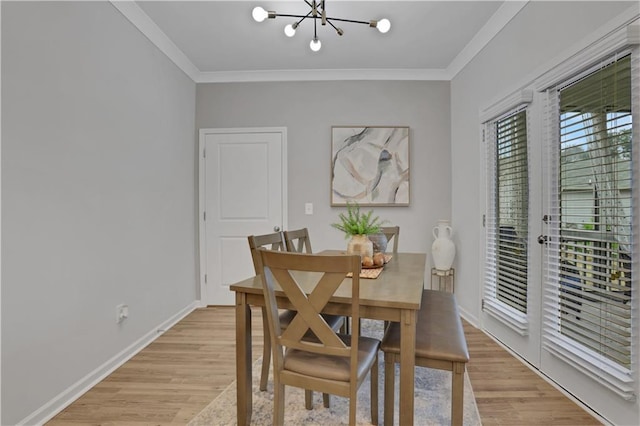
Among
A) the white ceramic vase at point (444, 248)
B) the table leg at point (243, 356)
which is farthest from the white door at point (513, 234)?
the table leg at point (243, 356)

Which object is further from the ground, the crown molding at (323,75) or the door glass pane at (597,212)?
the crown molding at (323,75)

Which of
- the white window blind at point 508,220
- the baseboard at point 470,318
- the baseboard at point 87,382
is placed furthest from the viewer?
the baseboard at point 470,318

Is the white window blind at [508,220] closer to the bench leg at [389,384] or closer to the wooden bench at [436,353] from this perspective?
the wooden bench at [436,353]

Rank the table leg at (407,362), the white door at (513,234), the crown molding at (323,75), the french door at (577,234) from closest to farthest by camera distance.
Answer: the table leg at (407,362), the french door at (577,234), the white door at (513,234), the crown molding at (323,75)

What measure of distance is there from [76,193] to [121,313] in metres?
0.94

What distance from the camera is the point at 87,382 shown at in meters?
1.94

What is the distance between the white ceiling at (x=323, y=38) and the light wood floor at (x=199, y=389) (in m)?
2.58

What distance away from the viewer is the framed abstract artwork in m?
3.49

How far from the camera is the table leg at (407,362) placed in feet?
4.05

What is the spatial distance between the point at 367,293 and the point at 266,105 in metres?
2.84

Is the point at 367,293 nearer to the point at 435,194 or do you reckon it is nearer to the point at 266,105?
the point at 435,194

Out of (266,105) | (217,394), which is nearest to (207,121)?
(266,105)

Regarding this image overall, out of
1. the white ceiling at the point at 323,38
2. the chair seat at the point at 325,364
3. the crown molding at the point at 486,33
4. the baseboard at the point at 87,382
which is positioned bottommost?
the baseboard at the point at 87,382

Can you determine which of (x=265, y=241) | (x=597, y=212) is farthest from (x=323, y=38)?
(x=597, y=212)
